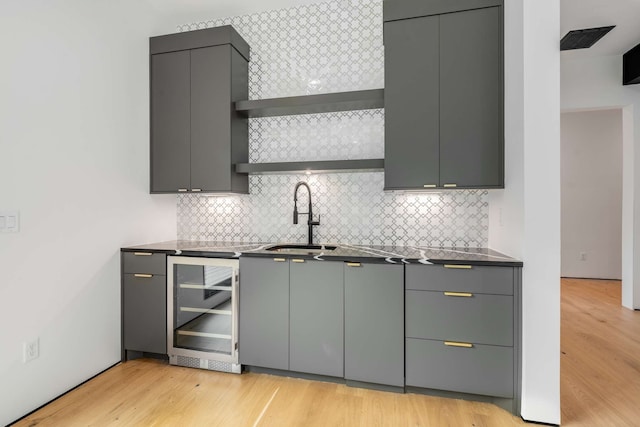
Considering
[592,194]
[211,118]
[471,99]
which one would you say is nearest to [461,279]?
[471,99]

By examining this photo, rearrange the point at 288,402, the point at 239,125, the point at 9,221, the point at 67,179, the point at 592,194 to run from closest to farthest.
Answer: the point at 9,221 → the point at 288,402 → the point at 67,179 → the point at 239,125 → the point at 592,194

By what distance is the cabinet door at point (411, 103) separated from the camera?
2.20 meters

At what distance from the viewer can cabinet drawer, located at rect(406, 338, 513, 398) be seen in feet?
6.13

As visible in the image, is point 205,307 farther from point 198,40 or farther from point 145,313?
point 198,40

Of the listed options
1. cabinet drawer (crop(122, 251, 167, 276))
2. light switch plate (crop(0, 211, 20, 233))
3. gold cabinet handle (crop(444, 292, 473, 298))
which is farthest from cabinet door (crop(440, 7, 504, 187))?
light switch plate (crop(0, 211, 20, 233))

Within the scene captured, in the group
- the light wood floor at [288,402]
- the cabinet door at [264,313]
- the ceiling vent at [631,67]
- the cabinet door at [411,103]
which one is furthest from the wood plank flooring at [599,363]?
the ceiling vent at [631,67]

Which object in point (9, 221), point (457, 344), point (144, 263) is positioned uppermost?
point (9, 221)

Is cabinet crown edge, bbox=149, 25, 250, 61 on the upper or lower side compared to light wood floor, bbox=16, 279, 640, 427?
upper

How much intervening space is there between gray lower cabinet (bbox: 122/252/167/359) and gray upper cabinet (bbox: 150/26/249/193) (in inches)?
26.0

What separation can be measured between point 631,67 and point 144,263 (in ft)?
18.0

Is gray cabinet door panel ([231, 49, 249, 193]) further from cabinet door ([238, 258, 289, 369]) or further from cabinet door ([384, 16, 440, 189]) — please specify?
cabinet door ([384, 16, 440, 189])

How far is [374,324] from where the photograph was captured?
2.04 metres

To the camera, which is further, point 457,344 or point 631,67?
point 631,67

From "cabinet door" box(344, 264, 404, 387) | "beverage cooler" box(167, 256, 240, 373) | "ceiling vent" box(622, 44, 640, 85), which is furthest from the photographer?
"ceiling vent" box(622, 44, 640, 85)
